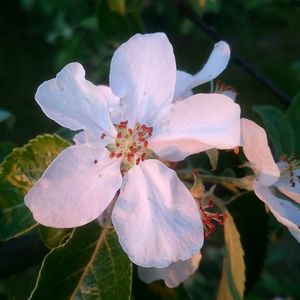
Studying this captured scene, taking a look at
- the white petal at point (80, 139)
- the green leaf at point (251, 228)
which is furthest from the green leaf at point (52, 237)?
the green leaf at point (251, 228)

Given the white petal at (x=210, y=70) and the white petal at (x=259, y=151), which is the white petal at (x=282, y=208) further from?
the white petal at (x=210, y=70)

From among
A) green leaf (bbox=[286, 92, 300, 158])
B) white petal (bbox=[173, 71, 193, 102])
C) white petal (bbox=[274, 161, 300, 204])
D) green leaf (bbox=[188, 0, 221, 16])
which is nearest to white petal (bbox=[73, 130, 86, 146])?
white petal (bbox=[173, 71, 193, 102])

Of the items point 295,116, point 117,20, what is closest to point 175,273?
point 295,116

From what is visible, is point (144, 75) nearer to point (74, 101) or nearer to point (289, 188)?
point (74, 101)

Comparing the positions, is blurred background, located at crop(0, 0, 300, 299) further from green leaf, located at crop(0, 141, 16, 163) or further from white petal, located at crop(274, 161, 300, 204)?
white petal, located at crop(274, 161, 300, 204)

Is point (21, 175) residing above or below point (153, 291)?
above

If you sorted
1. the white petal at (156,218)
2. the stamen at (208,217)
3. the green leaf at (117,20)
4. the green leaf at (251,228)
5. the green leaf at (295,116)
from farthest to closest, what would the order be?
the green leaf at (117,20) → the green leaf at (295,116) → the green leaf at (251,228) → the stamen at (208,217) → the white petal at (156,218)
